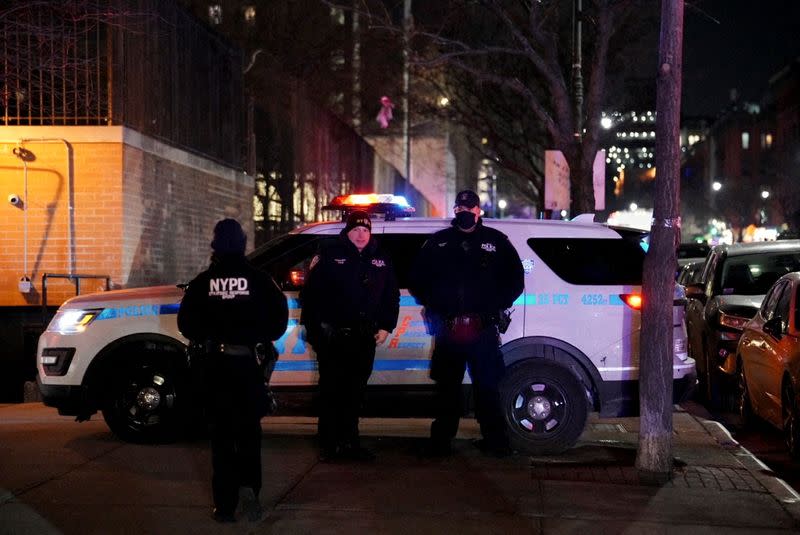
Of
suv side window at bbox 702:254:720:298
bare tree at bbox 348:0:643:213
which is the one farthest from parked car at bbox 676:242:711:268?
suv side window at bbox 702:254:720:298

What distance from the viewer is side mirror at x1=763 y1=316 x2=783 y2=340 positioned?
8875 millimetres

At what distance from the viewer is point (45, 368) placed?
8422 millimetres

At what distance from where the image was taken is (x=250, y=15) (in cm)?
3278

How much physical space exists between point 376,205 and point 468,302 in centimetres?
148

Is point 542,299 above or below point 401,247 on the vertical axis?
below

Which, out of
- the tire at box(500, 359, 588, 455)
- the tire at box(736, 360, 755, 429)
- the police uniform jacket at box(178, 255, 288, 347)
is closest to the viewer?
the police uniform jacket at box(178, 255, 288, 347)

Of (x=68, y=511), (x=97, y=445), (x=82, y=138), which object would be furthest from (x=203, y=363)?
(x=82, y=138)

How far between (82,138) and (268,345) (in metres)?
7.94

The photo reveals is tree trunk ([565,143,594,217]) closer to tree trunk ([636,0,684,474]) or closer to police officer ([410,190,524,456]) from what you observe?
police officer ([410,190,524,456])

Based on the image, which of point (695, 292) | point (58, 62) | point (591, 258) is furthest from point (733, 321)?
point (58, 62)

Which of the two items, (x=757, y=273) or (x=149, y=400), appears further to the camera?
(x=757, y=273)

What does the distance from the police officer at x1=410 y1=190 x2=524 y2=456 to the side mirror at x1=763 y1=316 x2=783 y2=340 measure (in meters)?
2.69

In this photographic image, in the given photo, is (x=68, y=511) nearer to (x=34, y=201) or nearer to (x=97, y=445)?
(x=97, y=445)

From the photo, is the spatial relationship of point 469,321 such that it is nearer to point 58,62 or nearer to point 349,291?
point 349,291
